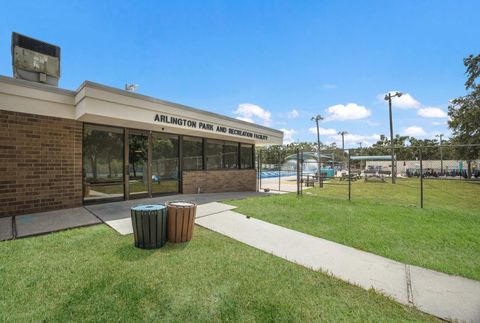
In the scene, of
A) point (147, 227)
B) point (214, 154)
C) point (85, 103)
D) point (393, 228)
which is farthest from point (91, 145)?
point (393, 228)

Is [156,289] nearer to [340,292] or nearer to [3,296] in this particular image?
[3,296]

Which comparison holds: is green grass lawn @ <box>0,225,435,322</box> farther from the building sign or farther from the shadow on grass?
the building sign

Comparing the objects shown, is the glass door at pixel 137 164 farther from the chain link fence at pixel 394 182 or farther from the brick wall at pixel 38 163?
the chain link fence at pixel 394 182

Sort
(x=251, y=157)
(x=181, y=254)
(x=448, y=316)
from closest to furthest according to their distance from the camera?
1. (x=448, y=316)
2. (x=181, y=254)
3. (x=251, y=157)

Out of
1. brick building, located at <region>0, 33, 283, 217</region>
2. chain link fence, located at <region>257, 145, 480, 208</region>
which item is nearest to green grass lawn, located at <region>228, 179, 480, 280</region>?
chain link fence, located at <region>257, 145, 480, 208</region>

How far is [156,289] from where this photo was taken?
10.2ft

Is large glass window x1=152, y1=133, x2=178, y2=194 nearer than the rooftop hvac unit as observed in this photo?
No

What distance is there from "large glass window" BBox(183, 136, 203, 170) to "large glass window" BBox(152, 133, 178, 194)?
49cm

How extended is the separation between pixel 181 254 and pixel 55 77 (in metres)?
7.87

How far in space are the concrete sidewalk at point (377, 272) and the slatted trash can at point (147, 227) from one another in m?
1.60

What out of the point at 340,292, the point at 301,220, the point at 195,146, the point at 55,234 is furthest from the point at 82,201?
the point at 340,292

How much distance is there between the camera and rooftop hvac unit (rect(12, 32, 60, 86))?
24.9 ft

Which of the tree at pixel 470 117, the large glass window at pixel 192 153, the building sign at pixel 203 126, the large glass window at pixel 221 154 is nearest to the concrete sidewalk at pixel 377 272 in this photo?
the building sign at pixel 203 126

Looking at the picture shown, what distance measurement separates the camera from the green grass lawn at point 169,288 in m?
2.66
